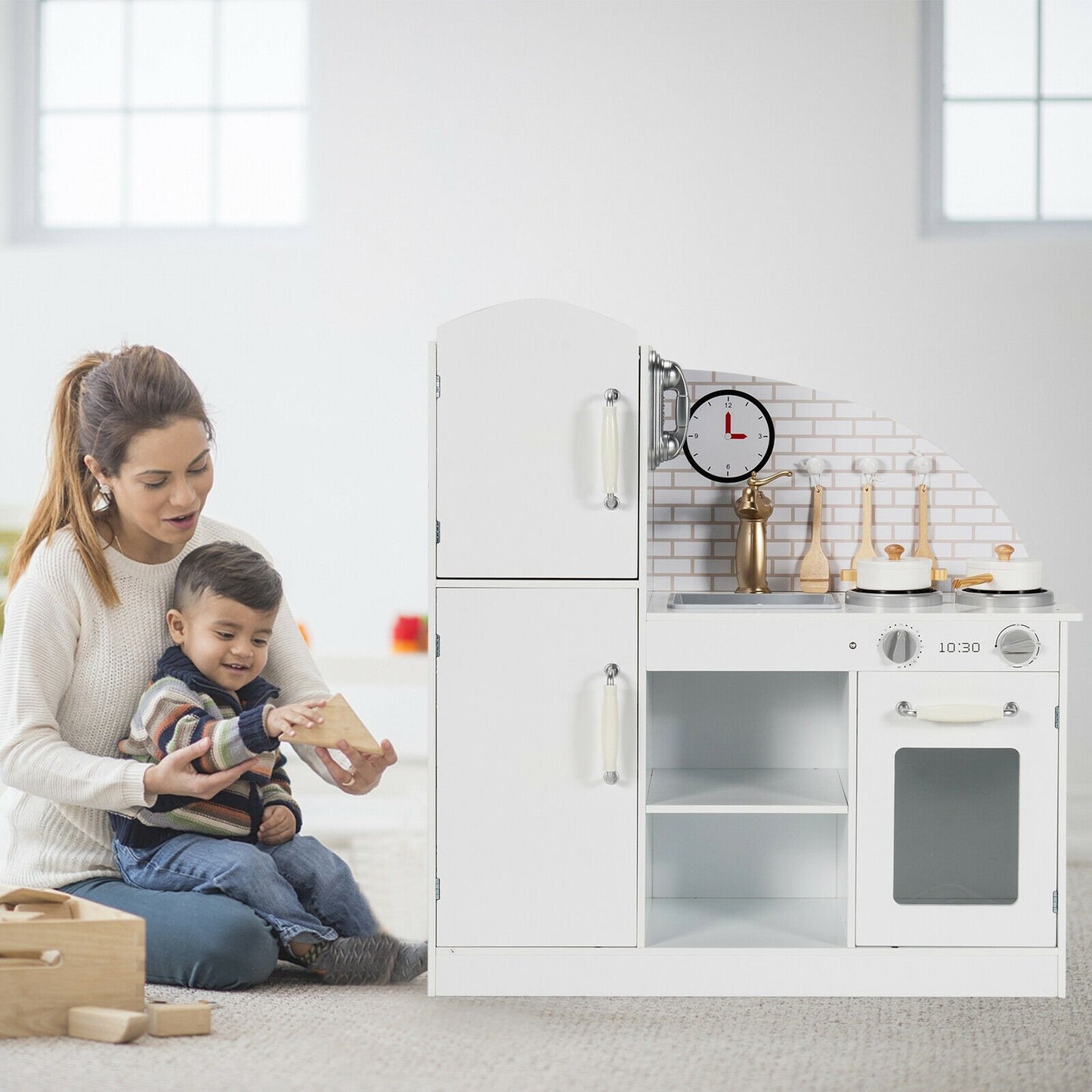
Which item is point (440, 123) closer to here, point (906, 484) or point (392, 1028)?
point (906, 484)

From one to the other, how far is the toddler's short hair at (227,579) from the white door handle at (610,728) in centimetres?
83

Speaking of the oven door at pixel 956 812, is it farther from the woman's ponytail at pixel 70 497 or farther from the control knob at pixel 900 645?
the woman's ponytail at pixel 70 497

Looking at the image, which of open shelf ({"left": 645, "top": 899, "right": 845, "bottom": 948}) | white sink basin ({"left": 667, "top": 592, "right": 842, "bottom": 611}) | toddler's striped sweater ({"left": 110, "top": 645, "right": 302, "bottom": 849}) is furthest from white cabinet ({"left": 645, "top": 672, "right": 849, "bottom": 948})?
toddler's striped sweater ({"left": 110, "top": 645, "right": 302, "bottom": 849})

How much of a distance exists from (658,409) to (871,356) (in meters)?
1.24

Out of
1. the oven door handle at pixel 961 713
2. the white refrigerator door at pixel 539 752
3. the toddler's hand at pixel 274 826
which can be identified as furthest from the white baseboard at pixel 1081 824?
the toddler's hand at pixel 274 826

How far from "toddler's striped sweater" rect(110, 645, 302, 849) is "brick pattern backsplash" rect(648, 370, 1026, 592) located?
100cm

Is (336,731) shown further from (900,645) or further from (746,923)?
(900,645)

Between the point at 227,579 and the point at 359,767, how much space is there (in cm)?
51

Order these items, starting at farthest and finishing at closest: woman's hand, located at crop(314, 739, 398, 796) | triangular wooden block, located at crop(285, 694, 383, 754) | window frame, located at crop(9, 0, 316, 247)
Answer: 1. window frame, located at crop(9, 0, 316, 247)
2. woman's hand, located at crop(314, 739, 398, 796)
3. triangular wooden block, located at crop(285, 694, 383, 754)

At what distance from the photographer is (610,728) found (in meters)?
2.59

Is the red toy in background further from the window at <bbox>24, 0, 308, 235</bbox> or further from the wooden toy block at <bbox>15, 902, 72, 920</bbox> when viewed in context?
the wooden toy block at <bbox>15, 902, 72, 920</bbox>

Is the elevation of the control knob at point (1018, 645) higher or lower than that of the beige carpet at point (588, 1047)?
higher

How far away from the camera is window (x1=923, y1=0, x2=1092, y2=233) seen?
3.85m

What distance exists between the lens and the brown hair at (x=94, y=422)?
2945 mm
